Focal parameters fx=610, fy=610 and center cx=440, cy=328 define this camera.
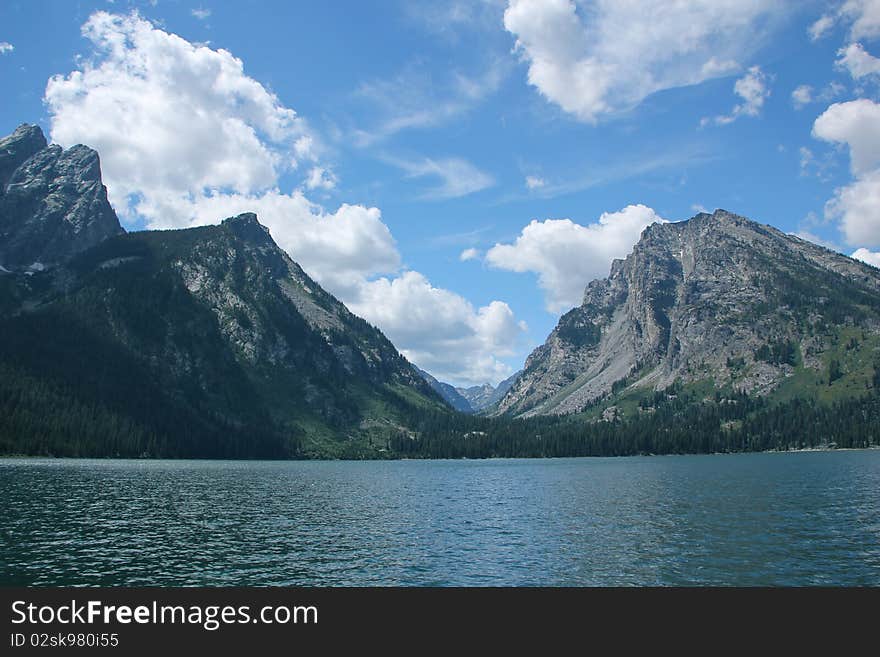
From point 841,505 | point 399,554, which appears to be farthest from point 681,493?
point 399,554

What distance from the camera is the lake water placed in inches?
2055

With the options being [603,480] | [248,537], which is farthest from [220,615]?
[603,480]

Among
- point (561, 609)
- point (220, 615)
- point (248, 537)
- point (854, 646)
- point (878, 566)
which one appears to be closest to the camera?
point (854, 646)

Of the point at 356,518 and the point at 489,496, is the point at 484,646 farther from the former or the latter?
the point at 489,496

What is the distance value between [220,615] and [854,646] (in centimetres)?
3702

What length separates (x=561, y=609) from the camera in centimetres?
4303

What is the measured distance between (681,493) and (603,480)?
45134 mm

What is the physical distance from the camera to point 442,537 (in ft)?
241

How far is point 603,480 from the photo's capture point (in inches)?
6516

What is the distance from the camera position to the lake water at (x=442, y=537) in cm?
5219

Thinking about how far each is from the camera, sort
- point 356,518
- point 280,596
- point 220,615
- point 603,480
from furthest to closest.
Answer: point 603,480
point 356,518
point 280,596
point 220,615

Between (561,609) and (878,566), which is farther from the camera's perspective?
(878,566)

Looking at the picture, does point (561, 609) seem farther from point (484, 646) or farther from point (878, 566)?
point (878, 566)

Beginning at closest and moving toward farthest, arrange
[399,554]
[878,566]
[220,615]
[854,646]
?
[854,646]
[220,615]
[878,566]
[399,554]
